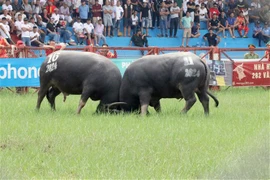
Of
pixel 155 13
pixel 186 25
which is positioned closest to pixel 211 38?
A: pixel 186 25

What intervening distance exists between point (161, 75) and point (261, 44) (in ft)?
70.5

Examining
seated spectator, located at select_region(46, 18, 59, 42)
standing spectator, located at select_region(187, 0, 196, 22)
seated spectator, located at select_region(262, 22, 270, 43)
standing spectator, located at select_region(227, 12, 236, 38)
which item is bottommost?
seated spectator, located at select_region(262, 22, 270, 43)

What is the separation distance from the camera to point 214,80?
22766mm

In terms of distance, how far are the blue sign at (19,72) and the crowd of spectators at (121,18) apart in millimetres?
4052

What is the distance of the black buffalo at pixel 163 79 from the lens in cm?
1473

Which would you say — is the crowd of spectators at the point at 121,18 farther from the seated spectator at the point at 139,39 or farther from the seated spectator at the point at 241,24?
the seated spectator at the point at 139,39

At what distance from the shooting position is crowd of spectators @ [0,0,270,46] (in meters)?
27.6

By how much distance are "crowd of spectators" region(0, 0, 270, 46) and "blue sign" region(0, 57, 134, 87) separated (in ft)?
13.3

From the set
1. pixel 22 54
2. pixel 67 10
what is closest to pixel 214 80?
pixel 22 54

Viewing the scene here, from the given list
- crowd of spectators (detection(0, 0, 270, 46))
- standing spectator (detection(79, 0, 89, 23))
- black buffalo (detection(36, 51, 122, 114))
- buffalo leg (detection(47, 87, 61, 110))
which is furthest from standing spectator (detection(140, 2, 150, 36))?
black buffalo (detection(36, 51, 122, 114))

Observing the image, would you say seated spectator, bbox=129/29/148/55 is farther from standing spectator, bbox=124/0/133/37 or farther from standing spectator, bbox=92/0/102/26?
standing spectator, bbox=92/0/102/26

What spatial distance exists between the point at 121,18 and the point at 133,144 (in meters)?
21.2

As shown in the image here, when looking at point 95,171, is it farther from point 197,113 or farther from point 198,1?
point 198,1

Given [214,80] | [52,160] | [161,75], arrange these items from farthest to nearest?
1. [214,80]
2. [161,75]
3. [52,160]
